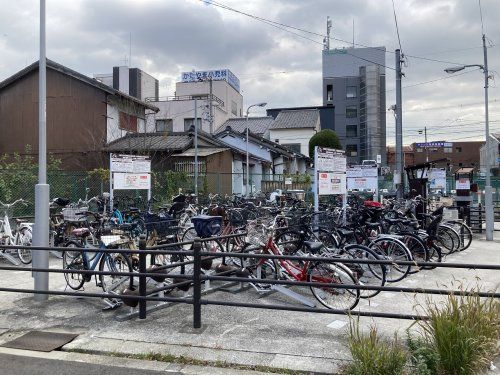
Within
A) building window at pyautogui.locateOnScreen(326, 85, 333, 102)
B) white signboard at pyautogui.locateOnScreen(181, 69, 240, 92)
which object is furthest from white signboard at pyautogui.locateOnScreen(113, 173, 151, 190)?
building window at pyautogui.locateOnScreen(326, 85, 333, 102)

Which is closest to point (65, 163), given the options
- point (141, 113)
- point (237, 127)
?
point (141, 113)

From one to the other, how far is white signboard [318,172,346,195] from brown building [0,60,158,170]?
15.7 meters

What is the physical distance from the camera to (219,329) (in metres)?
4.93

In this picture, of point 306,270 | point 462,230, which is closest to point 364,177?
point 462,230

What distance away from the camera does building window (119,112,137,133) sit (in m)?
25.2

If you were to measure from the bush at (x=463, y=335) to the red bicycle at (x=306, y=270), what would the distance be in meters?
1.40

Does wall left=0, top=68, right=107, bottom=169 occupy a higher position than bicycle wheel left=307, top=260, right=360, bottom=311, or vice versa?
wall left=0, top=68, right=107, bottom=169

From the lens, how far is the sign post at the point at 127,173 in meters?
12.2

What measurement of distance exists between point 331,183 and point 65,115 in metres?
18.6

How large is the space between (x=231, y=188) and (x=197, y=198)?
8.62m

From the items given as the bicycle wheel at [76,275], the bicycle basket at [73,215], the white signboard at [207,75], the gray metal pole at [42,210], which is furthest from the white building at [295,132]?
the gray metal pole at [42,210]

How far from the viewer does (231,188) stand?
80.2ft

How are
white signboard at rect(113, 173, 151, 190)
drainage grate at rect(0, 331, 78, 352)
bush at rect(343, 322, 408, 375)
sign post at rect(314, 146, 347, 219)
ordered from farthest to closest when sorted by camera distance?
1. white signboard at rect(113, 173, 151, 190)
2. sign post at rect(314, 146, 347, 219)
3. drainage grate at rect(0, 331, 78, 352)
4. bush at rect(343, 322, 408, 375)

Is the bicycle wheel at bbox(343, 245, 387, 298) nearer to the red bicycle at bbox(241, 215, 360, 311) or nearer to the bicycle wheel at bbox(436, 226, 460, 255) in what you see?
the red bicycle at bbox(241, 215, 360, 311)
